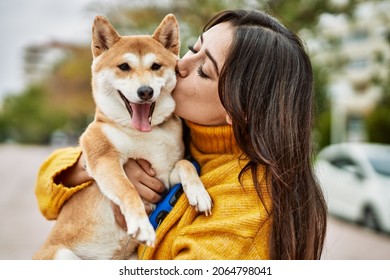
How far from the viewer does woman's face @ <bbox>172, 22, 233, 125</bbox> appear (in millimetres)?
1675

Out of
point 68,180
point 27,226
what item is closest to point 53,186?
point 68,180

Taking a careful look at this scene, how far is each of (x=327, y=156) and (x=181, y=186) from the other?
241 inches

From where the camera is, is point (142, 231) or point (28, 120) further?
point (28, 120)

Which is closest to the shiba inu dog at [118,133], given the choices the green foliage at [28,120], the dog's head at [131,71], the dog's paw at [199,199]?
the dog's head at [131,71]

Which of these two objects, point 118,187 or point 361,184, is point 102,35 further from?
point 361,184

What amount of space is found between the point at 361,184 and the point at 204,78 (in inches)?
197

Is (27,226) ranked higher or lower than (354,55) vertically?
lower

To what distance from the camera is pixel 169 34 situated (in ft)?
6.27

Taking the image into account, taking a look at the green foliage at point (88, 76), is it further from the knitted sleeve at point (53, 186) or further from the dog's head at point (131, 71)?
the knitted sleeve at point (53, 186)

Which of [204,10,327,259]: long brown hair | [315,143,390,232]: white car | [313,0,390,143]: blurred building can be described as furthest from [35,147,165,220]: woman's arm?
[313,0,390,143]: blurred building

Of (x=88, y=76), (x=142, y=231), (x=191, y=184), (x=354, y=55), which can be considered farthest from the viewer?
(x=354, y=55)

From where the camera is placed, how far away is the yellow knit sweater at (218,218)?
1536 millimetres

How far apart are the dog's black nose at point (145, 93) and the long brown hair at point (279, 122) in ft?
0.77

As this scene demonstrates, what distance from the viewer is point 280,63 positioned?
1.64 metres
